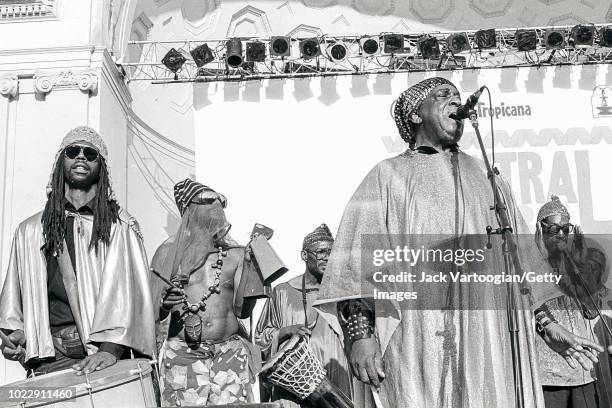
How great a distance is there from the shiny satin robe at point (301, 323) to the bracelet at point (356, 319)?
8.32 feet

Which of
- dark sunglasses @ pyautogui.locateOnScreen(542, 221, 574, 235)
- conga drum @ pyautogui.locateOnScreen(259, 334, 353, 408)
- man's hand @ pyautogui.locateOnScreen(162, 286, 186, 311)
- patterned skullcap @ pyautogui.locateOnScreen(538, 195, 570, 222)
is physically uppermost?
patterned skullcap @ pyautogui.locateOnScreen(538, 195, 570, 222)

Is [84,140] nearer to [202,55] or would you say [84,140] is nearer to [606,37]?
[202,55]

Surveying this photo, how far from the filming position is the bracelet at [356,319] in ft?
14.0

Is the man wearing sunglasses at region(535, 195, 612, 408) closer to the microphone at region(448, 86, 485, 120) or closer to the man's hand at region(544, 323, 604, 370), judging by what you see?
the man's hand at region(544, 323, 604, 370)

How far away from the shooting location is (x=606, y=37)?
33.9ft

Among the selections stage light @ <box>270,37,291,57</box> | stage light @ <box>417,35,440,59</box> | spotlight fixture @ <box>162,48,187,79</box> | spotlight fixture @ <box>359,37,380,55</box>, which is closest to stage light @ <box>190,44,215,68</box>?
spotlight fixture @ <box>162,48,187,79</box>

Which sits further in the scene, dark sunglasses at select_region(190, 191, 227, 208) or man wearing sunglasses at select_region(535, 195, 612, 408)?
dark sunglasses at select_region(190, 191, 227, 208)

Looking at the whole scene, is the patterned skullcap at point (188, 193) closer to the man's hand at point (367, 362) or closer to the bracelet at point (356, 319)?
the bracelet at point (356, 319)

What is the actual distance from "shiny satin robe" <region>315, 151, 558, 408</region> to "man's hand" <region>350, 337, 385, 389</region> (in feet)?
0.19

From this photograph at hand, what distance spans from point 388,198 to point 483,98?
608cm

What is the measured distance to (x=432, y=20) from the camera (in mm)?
12094

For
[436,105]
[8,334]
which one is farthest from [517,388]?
[8,334]

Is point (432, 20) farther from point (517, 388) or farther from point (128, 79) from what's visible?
point (517, 388)

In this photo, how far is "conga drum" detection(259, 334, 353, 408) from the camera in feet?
17.8
